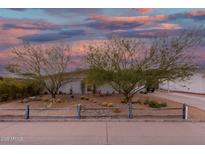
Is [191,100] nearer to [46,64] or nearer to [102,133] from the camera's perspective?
[46,64]

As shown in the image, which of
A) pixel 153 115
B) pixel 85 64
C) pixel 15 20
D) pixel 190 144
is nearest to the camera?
pixel 190 144

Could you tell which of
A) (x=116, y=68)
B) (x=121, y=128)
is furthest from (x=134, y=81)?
(x=121, y=128)

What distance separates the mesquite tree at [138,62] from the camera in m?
14.3

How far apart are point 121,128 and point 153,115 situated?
8.54ft

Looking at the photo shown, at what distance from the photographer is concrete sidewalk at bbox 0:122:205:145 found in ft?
25.4

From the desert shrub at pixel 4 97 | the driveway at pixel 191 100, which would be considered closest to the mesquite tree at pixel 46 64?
the desert shrub at pixel 4 97

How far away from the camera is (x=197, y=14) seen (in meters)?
11.8

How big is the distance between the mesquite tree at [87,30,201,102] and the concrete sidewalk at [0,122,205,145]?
182 inches

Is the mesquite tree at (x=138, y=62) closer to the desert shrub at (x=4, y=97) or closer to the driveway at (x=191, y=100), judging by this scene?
the driveway at (x=191, y=100)

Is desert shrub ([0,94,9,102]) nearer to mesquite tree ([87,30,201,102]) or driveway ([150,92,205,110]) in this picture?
mesquite tree ([87,30,201,102])

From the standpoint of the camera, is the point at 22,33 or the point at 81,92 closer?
the point at 22,33

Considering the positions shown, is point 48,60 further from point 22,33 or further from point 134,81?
point 134,81

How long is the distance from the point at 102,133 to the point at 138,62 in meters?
7.18

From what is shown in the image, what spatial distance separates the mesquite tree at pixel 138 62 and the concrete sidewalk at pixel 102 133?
4.63 meters
